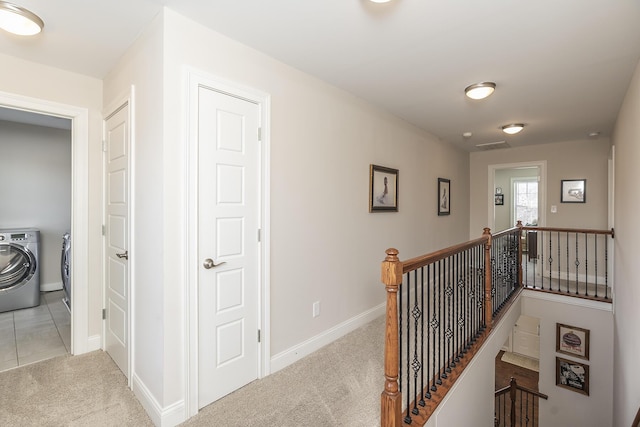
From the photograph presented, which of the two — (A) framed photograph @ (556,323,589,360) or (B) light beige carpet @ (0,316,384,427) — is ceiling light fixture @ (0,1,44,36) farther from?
(A) framed photograph @ (556,323,589,360)

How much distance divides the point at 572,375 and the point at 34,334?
23.2 ft

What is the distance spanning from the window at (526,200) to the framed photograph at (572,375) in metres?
5.14

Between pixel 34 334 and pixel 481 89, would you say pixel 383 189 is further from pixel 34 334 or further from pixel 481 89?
pixel 34 334

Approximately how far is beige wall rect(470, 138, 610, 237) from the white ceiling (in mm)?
2376

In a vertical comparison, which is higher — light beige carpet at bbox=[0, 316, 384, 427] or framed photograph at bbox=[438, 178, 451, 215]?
framed photograph at bbox=[438, 178, 451, 215]

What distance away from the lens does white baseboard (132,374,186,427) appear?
5.76 feet

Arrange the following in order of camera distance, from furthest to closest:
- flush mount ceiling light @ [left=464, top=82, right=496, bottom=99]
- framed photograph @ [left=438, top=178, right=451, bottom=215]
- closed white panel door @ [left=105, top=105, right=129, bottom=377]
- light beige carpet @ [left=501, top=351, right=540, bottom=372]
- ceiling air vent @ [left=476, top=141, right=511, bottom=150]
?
light beige carpet @ [left=501, top=351, right=540, bottom=372] → ceiling air vent @ [left=476, top=141, right=511, bottom=150] → framed photograph @ [left=438, top=178, right=451, bottom=215] → flush mount ceiling light @ [left=464, top=82, right=496, bottom=99] → closed white panel door @ [left=105, top=105, right=129, bottom=377]

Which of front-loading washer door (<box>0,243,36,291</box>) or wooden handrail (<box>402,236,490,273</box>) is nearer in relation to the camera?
wooden handrail (<box>402,236,490,273</box>)

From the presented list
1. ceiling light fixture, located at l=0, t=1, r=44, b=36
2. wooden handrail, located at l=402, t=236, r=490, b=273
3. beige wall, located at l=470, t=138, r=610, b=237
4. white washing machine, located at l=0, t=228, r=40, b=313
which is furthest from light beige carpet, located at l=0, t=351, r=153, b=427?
beige wall, located at l=470, t=138, r=610, b=237

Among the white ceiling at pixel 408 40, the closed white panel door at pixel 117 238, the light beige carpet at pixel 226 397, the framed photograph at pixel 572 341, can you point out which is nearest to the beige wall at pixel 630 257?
the white ceiling at pixel 408 40

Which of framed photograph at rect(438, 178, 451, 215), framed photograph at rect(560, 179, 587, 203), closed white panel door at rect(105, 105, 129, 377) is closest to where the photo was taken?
closed white panel door at rect(105, 105, 129, 377)

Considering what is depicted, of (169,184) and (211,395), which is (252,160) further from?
(211,395)

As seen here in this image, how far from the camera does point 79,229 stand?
2586 millimetres

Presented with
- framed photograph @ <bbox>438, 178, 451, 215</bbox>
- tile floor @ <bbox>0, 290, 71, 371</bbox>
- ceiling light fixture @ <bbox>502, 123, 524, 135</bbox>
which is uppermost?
ceiling light fixture @ <bbox>502, 123, 524, 135</bbox>
